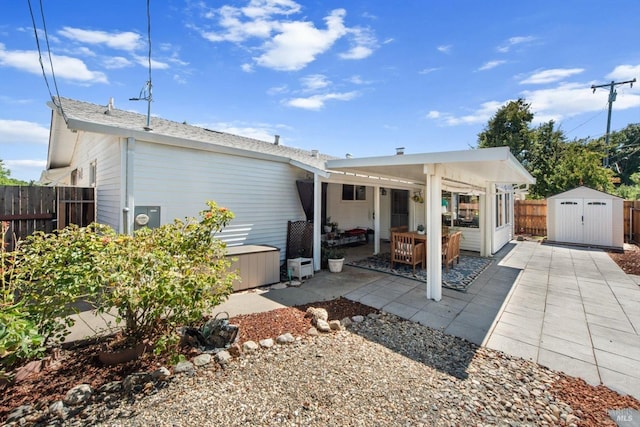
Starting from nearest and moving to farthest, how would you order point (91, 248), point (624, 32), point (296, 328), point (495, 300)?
point (91, 248)
point (296, 328)
point (495, 300)
point (624, 32)

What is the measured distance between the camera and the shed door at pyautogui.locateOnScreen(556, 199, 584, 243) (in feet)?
38.3

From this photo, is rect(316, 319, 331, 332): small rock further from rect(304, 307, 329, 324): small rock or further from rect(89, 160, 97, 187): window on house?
rect(89, 160, 97, 187): window on house

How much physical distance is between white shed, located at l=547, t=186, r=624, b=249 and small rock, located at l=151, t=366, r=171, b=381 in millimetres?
15484

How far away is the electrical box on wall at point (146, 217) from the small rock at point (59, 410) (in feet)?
10.9

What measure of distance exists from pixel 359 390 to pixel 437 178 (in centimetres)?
397

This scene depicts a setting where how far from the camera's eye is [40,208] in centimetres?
576

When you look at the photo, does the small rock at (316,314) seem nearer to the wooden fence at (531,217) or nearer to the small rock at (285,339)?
the small rock at (285,339)

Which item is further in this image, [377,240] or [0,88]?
[377,240]

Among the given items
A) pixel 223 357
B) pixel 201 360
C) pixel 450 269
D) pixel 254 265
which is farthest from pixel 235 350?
pixel 450 269

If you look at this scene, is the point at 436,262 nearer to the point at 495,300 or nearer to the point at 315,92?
the point at 495,300

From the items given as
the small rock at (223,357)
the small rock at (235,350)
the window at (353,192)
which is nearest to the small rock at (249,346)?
the small rock at (235,350)

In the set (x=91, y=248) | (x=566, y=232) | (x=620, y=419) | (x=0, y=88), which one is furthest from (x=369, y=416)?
(x=566, y=232)

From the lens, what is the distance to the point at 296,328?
3936 mm

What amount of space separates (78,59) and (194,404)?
7.46 m
